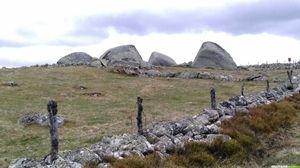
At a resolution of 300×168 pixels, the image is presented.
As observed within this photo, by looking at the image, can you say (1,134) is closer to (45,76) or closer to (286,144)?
(286,144)

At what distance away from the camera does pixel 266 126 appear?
89.8ft

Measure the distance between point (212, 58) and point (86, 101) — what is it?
56.9 metres

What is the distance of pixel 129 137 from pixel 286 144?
29.2ft

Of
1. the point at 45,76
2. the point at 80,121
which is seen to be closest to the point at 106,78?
the point at 45,76

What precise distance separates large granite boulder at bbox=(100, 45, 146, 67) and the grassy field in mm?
12270

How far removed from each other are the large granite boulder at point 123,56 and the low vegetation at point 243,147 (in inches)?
2266

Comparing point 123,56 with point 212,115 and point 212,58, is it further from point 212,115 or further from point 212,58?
point 212,115

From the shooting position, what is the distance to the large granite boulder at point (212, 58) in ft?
332

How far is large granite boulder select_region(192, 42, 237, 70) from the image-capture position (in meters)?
101

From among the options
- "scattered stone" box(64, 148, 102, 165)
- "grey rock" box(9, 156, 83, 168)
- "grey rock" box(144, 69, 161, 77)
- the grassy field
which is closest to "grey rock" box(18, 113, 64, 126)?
the grassy field

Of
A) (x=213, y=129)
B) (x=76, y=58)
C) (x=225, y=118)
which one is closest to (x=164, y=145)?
(x=213, y=129)

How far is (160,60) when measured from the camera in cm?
10575

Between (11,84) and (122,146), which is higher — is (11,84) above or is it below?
above

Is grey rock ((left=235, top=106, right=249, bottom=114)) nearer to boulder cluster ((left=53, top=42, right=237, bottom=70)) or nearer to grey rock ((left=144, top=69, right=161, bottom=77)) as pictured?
grey rock ((left=144, top=69, right=161, bottom=77))
